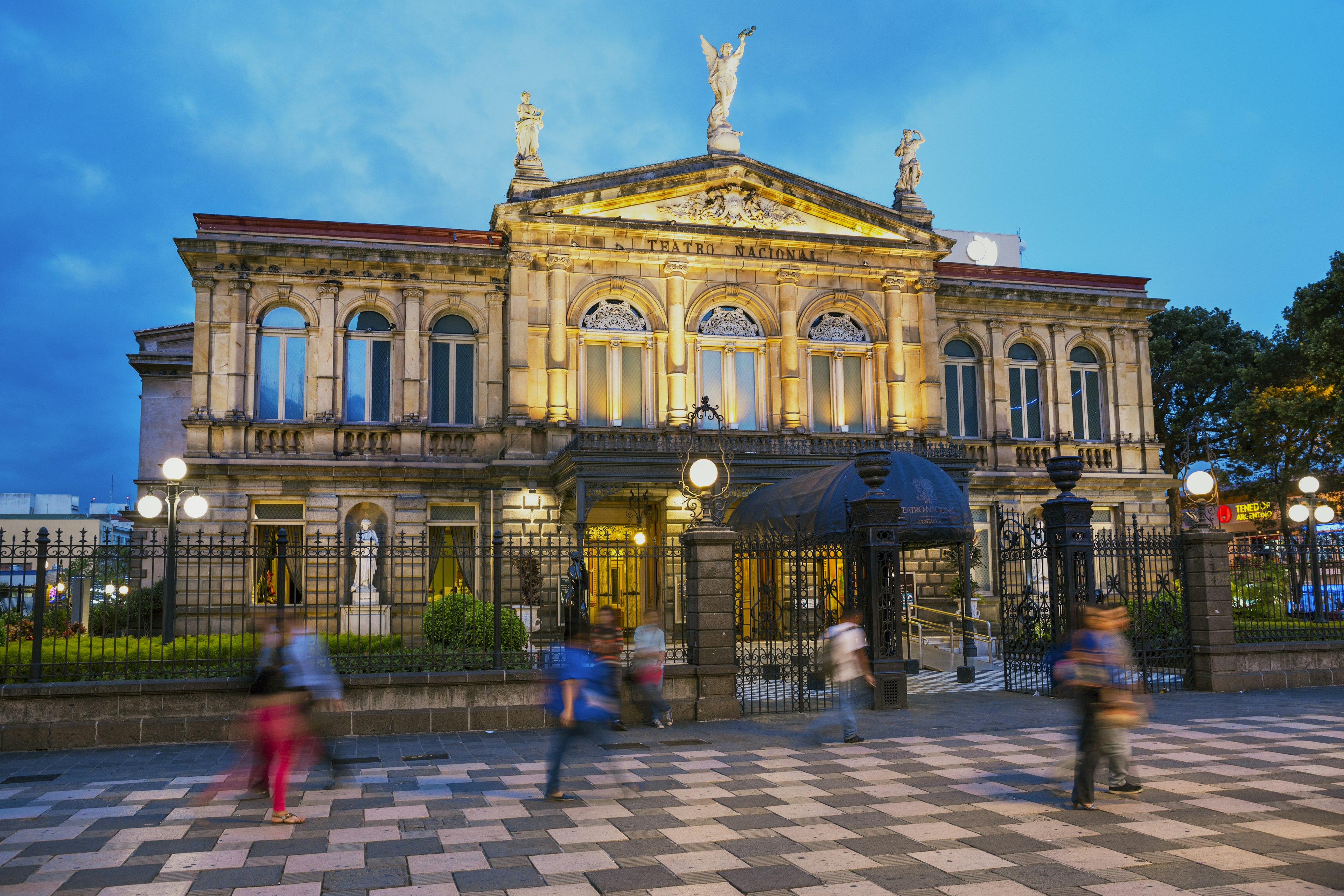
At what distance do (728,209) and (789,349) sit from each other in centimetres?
448

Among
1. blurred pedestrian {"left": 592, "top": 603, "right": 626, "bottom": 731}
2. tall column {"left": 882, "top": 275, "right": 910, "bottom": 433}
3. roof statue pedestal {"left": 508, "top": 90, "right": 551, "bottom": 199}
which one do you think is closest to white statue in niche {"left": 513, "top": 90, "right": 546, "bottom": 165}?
roof statue pedestal {"left": 508, "top": 90, "right": 551, "bottom": 199}

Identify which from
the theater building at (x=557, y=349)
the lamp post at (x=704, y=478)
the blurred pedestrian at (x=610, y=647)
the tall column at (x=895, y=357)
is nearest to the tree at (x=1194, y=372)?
the theater building at (x=557, y=349)

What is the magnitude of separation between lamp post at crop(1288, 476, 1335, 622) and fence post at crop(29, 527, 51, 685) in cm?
2044

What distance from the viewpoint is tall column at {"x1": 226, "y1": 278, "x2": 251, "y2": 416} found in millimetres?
27828

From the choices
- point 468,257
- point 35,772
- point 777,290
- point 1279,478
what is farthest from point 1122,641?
point 1279,478

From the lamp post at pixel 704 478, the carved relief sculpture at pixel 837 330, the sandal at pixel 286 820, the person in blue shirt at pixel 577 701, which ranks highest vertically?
the carved relief sculpture at pixel 837 330

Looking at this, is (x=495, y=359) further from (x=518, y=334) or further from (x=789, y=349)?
(x=789, y=349)

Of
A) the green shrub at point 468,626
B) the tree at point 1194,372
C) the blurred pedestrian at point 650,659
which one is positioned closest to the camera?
the blurred pedestrian at point 650,659

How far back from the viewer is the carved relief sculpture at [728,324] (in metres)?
29.6

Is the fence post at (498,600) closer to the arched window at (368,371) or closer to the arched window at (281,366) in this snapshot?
the arched window at (368,371)

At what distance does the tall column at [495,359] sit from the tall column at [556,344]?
6.43 ft

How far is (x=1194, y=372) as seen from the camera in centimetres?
4081

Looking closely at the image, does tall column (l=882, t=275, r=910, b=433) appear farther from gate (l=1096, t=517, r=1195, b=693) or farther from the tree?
the tree

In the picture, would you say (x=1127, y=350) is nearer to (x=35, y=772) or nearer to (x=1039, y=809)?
(x=1039, y=809)
